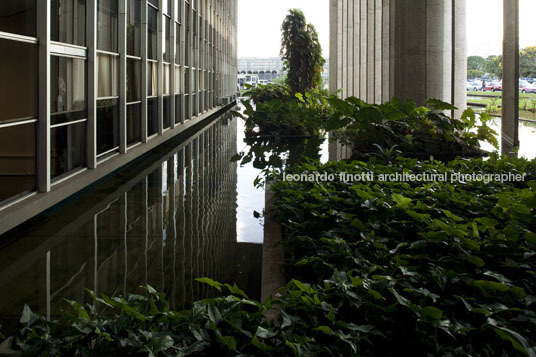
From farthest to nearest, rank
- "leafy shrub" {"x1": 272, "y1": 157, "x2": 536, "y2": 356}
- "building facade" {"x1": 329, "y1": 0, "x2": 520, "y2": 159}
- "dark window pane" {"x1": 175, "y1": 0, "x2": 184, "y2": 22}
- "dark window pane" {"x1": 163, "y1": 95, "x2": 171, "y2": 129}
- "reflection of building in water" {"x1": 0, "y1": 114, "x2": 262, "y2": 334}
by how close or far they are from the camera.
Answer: "dark window pane" {"x1": 175, "y1": 0, "x2": 184, "y2": 22}
"dark window pane" {"x1": 163, "y1": 95, "x2": 171, "y2": 129}
"building facade" {"x1": 329, "y1": 0, "x2": 520, "y2": 159}
"reflection of building in water" {"x1": 0, "y1": 114, "x2": 262, "y2": 334}
"leafy shrub" {"x1": 272, "y1": 157, "x2": 536, "y2": 356}

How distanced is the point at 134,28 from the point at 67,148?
5241 mm

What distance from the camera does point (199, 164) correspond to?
11562 millimetres

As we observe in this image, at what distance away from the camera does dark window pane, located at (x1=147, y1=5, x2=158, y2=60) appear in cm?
1415

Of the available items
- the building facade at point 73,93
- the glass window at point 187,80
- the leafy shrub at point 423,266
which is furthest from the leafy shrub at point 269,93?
the leafy shrub at point 423,266

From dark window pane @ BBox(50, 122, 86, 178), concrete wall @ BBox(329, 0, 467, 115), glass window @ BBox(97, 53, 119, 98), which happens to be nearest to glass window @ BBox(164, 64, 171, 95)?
glass window @ BBox(97, 53, 119, 98)

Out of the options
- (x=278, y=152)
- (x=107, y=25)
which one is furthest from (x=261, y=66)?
(x=107, y=25)

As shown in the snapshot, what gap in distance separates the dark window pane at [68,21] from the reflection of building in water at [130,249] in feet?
7.36

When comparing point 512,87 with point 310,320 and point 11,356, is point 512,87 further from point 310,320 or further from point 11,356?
point 11,356

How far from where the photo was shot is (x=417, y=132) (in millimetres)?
11086

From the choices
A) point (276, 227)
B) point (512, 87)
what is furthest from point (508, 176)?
point (512, 87)

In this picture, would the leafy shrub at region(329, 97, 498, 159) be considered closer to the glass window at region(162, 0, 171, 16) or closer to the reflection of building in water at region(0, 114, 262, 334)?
the reflection of building in water at region(0, 114, 262, 334)

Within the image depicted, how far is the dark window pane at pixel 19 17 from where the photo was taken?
5.84m

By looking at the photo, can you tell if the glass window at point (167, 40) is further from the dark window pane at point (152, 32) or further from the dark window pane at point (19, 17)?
the dark window pane at point (19, 17)

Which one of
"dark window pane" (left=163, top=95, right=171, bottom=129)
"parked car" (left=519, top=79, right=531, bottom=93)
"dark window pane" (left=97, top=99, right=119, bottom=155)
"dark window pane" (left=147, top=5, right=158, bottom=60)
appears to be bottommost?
"dark window pane" (left=97, top=99, right=119, bottom=155)
